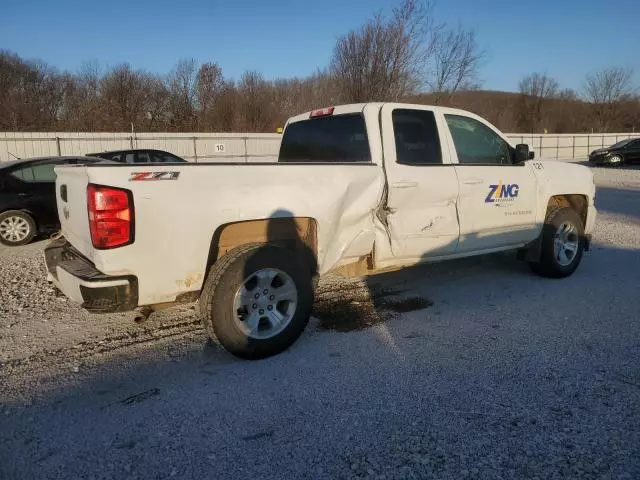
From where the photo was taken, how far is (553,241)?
5535 millimetres

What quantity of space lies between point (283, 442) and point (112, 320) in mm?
2639

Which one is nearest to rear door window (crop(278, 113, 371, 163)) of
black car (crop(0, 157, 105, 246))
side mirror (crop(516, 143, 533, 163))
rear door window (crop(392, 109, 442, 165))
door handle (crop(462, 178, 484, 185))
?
rear door window (crop(392, 109, 442, 165))

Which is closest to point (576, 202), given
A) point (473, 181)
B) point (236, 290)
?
point (473, 181)

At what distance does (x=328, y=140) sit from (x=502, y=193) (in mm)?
1963

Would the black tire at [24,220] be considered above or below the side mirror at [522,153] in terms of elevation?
below

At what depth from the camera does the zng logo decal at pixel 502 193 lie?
4958 millimetres

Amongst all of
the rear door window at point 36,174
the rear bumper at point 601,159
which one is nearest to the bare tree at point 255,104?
the rear bumper at point 601,159

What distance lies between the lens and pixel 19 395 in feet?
10.5

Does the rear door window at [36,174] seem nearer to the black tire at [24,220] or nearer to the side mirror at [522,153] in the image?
the black tire at [24,220]

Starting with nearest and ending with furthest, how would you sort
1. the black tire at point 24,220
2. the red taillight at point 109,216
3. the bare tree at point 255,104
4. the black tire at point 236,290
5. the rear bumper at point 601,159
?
the red taillight at point 109,216 → the black tire at point 236,290 → the black tire at point 24,220 → the rear bumper at point 601,159 → the bare tree at point 255,104

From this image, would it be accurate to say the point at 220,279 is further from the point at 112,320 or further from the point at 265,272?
the point at 112,320

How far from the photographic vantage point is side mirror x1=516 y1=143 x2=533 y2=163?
5.18m

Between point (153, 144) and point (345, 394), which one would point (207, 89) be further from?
point (345, 394)

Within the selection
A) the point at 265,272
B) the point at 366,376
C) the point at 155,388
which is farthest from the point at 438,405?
the point at 155,388
